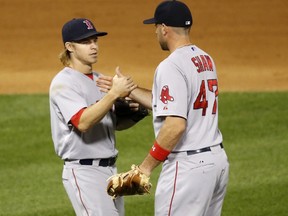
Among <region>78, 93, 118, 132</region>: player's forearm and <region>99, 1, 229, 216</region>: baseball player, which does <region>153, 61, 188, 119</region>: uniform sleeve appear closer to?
<region>99, 1, 229, 216</region>: baseball player

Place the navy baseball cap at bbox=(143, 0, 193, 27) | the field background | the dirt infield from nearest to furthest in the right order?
the navy baseball cap at bbox=(143, 0, 193, 27) < the field background < the dirt infield

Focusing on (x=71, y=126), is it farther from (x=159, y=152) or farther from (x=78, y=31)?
(x=159, y=152)

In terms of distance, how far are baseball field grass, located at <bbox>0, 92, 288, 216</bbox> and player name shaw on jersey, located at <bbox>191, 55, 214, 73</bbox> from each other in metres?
3.31

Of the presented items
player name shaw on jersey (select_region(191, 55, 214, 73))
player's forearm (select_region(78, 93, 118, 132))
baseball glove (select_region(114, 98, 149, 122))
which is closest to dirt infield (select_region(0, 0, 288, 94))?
baseball glove (select_region(114, 98, 149, 122))

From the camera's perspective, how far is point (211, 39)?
1683 cm

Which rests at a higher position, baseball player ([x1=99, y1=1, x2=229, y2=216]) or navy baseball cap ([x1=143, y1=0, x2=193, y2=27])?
navy baseball cap ([x1=143, y1=0, x2=193, y2=27])

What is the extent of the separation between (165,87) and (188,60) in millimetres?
268

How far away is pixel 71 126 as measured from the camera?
6.93 metres

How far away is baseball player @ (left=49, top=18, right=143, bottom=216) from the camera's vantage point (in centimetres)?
691

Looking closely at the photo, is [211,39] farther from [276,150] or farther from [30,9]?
[276,150]

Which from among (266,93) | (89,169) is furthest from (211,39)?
(89,169)

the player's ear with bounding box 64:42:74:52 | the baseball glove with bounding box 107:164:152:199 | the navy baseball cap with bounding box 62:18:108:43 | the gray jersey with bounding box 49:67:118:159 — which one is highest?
the navy baseball cap with bounding box 62:18:108:43

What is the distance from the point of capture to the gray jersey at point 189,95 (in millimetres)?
6305

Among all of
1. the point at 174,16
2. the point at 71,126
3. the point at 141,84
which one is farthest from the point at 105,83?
the point at 141,84
